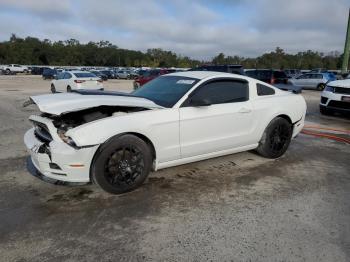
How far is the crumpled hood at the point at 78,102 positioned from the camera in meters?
3.99

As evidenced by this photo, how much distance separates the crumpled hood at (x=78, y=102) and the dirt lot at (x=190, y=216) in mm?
1061

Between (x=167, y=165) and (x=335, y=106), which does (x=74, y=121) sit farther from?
(x=335, y=106)

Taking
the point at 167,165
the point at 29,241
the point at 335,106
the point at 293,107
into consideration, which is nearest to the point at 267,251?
the point at 167,165

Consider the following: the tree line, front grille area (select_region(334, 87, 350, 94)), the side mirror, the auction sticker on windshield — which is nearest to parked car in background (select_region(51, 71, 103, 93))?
front grille area (select_region(334, 87, 350, 94))

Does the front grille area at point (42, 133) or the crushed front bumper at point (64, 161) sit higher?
the front grille area at point (42, 133)

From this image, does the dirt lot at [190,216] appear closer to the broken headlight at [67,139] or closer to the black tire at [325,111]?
the broken headlight at [67,139]

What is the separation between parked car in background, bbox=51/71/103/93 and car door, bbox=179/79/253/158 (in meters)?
15.0

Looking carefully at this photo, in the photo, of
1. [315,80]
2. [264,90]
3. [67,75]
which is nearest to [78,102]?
[264,90]

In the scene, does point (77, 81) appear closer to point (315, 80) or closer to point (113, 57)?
point (315, 80)

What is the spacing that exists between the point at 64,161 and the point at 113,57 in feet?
394

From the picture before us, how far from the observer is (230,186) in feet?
14.9

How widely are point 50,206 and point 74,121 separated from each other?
1.07 metres

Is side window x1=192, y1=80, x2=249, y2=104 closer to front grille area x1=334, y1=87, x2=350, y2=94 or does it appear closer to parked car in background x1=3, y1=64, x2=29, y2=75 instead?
front grille area x1=334, y1=87, x2=350, y2=94

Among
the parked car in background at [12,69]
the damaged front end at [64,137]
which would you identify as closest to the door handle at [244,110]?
the damaged front end at [64,137]
